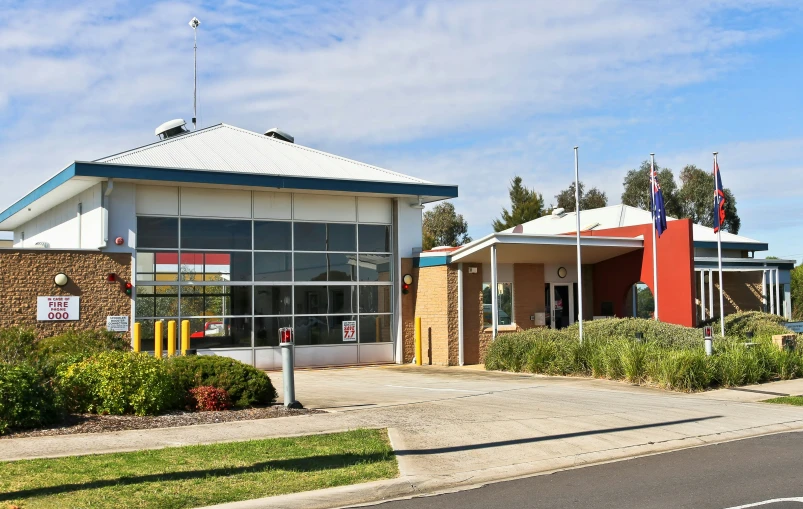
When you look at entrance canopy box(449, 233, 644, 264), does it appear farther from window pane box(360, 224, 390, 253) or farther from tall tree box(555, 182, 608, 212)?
tall tree box(555, 182, 608, 212)

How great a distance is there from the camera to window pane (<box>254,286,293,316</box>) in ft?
76.5

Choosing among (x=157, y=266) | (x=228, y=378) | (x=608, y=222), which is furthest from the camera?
(x=608, y=222)

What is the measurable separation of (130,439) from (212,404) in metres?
2.48

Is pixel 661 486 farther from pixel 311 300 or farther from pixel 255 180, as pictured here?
pixel 311 300

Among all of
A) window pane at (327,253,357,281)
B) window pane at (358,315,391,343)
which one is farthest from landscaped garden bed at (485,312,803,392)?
window pane at (327,253,357,281)

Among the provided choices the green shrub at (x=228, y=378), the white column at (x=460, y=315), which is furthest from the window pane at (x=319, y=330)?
the green shrub at (x=228, y=378)

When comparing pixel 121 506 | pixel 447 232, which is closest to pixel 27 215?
pixel 121 506

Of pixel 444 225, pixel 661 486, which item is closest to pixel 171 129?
pixel 661 486

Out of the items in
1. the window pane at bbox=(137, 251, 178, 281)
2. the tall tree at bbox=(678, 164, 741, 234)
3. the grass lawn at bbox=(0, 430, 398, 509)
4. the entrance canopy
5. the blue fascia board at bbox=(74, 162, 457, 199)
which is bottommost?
the grass lawn at bbox=(0, 430, 398, 509)

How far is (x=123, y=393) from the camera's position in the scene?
40.7 ft

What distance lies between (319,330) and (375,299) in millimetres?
2133

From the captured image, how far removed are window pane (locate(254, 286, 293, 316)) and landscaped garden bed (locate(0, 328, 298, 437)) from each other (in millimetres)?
9269

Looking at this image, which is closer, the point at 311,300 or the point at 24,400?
the point at 24,400

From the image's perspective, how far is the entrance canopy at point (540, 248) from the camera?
22855 millimetres
